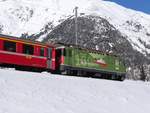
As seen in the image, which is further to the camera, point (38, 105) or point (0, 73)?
point (0, 73)

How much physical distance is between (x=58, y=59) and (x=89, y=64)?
4325 mm

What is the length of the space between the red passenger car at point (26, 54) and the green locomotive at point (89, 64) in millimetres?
990

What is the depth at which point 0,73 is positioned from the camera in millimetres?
22078

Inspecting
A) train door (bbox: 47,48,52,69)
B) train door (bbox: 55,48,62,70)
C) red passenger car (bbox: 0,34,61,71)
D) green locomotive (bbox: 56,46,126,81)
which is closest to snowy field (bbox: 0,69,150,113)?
red passenger car (bbox: 0,34,61,71)

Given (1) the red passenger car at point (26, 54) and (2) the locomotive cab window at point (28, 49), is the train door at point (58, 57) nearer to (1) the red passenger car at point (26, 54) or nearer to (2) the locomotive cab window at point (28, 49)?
(1) the red passenger car at point (26, 54)

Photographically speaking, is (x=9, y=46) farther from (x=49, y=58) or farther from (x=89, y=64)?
(x=89, y=64)

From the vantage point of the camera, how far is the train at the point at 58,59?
32513mm

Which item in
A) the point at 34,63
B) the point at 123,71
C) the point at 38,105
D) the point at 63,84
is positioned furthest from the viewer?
the point at 123,71

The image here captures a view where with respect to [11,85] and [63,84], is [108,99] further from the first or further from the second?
[11,85]

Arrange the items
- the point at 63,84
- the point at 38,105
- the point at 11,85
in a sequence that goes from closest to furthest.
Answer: the point at 38,105 < the point at 11,85 < the point at 63,84

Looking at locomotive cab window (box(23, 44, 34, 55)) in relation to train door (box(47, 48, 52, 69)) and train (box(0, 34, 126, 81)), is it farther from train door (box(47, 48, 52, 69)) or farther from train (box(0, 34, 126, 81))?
train door (box(47, 48, 52, 69))

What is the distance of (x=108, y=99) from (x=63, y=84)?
2624 millimetres

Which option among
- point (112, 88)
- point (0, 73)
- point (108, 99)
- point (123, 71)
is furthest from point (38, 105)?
point (123, 71)

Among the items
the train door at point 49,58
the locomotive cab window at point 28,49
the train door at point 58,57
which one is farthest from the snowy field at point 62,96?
the train door at point 58,57
